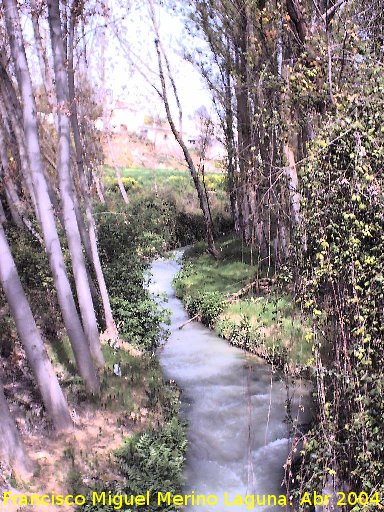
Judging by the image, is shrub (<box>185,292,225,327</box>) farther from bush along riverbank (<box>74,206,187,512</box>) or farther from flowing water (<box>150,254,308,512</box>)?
bush along riverbank (<box>74,206,187,512</box>)

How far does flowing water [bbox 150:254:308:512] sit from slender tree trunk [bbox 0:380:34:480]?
6.56 ft

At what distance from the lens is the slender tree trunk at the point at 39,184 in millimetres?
6191

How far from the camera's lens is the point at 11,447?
5.10 meters

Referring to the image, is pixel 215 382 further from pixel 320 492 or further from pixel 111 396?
pixel 320 492

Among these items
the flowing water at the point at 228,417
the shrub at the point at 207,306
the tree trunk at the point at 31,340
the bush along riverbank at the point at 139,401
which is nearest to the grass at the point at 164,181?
the shrub at the point at 207,306

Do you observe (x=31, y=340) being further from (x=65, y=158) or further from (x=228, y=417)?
(x=228, y=417)

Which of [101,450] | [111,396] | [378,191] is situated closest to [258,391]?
[111,396]

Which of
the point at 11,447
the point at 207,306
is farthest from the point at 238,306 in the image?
the point at 11,447

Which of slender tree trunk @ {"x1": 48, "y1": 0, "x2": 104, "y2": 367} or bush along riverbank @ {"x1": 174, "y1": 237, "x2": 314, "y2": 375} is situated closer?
slender tree trunk @ {"x1": 48, "y1": 0, "x2": 104, "y2": 367}

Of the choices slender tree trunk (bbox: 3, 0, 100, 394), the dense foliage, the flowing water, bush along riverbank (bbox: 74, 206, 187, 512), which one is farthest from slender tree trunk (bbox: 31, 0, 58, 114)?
the dense foliage

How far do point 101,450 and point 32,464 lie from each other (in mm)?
993

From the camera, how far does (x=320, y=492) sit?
4.48m

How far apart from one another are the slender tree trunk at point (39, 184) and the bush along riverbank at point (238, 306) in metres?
2.84

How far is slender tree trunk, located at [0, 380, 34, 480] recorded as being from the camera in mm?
4996
